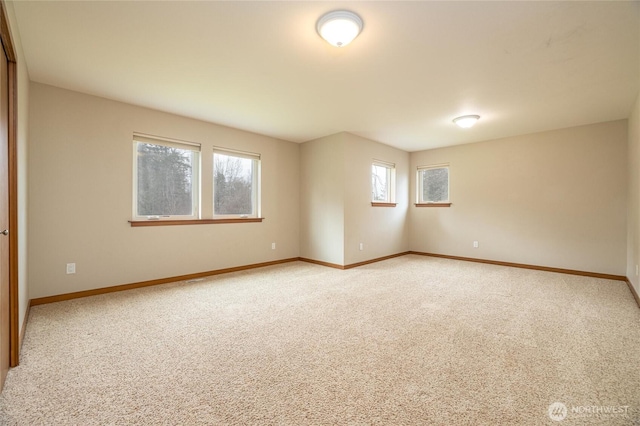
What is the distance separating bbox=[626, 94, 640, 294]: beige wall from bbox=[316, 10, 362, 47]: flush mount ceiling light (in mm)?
3420

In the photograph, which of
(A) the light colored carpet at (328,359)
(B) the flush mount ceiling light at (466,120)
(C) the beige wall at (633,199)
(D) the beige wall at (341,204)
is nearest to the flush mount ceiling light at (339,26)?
(A) the light colored carpet at (328,359)

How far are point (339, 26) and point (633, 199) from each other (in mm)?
4150

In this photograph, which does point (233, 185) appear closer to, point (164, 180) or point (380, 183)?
point (164, 180)

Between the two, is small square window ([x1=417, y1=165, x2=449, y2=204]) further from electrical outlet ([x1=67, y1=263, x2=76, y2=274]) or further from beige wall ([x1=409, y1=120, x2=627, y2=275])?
electrical outlet ([x1=67, y1=263, x2=76, y2=274])

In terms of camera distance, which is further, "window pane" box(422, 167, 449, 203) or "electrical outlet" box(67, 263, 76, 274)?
"window pane" box(422, 167, 449, 203)

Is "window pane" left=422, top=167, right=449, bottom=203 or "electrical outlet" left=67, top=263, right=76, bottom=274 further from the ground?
"window pane" left=422, top=167, right=449, bottom=203

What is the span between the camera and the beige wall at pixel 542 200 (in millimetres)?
4215

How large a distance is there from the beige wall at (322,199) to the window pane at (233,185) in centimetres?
102

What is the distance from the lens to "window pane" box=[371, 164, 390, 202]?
18.7 feet

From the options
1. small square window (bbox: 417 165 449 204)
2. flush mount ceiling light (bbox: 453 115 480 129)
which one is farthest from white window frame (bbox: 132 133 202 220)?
small square window (bbox: 417 165 449 204)

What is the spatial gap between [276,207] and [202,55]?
3.04m

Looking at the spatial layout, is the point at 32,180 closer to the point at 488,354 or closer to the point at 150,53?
the point at 150,53

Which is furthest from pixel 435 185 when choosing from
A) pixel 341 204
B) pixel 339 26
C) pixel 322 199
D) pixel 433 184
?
pixel 339 26

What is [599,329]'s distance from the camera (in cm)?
246
